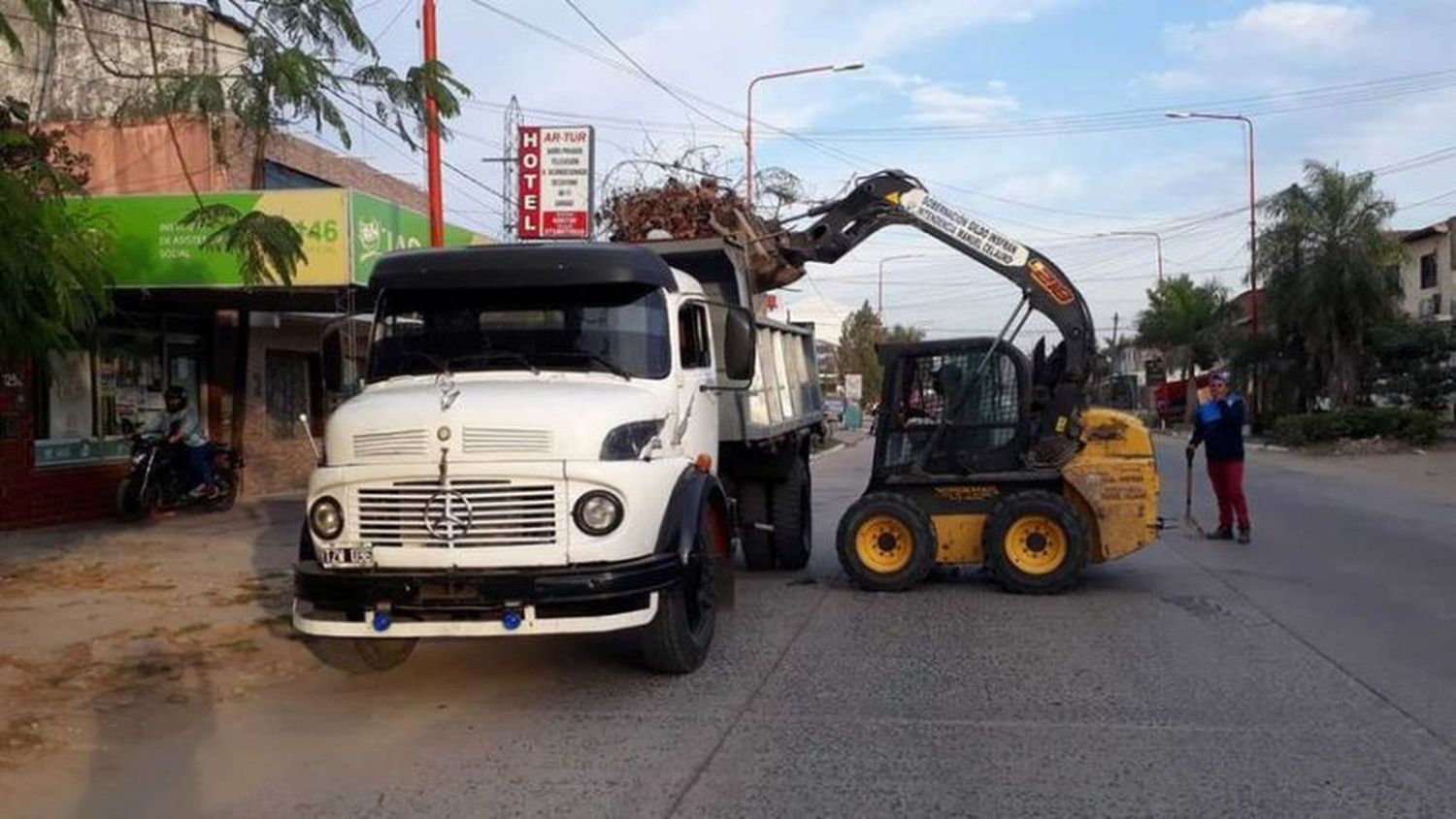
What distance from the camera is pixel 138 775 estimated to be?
20.6 ft

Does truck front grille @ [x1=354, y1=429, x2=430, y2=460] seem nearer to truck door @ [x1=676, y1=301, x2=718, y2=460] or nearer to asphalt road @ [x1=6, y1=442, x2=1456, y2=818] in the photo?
asphalt road @ [x1=6, y1=442, x2=1456, y2=818]

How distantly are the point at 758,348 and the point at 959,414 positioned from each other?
71.7 inches

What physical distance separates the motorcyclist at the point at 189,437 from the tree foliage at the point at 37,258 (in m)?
5.56

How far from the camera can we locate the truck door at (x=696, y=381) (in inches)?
329

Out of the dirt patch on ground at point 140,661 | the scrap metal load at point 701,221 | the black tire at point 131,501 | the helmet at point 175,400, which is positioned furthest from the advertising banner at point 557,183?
the dirt patch on ground at point 140,661

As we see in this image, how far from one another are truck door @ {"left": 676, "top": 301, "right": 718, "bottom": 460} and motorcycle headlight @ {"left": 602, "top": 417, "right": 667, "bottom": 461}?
604 millimetres

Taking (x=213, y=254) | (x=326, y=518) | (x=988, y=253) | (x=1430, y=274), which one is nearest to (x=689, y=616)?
(x=326, y=518)

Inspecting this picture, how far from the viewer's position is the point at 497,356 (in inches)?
319

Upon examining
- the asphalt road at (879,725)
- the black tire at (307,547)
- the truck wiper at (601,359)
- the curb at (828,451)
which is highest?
the truck wiper at (601,359)

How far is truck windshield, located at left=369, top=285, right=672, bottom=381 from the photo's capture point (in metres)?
8.10

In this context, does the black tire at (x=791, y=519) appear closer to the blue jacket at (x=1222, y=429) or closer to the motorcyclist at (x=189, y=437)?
the blue jacket at (x=1222, y=429)

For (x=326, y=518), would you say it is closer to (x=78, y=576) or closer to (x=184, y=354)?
(x=78, y=576)

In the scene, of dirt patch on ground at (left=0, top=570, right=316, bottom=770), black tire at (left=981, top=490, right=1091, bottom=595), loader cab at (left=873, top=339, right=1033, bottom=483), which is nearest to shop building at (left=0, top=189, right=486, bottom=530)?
dirt patch on ground at (left=0, top=570, right=316, bottom=770)

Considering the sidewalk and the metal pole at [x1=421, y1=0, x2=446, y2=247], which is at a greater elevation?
the metal pole at [x1=421, y1=0, x2=446, y2=247]
